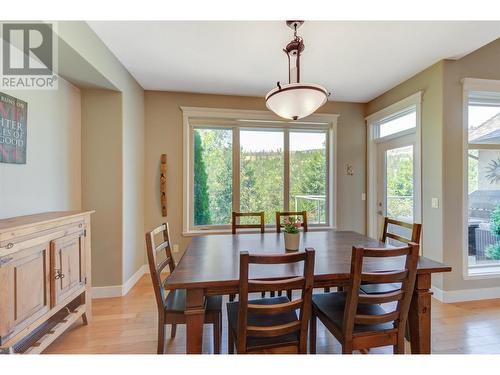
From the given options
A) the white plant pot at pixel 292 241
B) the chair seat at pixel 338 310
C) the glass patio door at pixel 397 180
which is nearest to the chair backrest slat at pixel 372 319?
the chair seat at pixel 338 310

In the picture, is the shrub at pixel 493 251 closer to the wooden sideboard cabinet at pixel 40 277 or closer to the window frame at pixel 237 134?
the window frame at pixel 237 134

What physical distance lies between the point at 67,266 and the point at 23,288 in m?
0.42

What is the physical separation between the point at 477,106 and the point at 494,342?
2402 mm

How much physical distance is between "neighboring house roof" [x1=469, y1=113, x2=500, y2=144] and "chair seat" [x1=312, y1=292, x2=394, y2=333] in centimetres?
240

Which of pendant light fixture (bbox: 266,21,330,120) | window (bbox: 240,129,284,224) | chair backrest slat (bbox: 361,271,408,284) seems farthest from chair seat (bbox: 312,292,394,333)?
window (bbox: 240,129,284,224)

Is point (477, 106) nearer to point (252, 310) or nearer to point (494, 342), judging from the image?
point (494, 342)

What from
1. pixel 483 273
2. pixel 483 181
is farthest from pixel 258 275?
pixel 483 181

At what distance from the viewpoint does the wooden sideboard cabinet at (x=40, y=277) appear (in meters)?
1.34

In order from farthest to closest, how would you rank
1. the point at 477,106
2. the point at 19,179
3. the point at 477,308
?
the point at 477,106
the point at 477,308
the point at 19,179

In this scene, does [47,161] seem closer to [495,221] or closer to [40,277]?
[40,277]

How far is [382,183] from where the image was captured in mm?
3678

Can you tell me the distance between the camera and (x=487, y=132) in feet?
8.90

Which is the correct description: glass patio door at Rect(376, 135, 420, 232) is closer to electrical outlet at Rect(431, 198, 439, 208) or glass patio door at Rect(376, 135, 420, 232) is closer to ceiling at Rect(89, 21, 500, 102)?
electrical outlet at Rect(431, 198, 439, 208)
